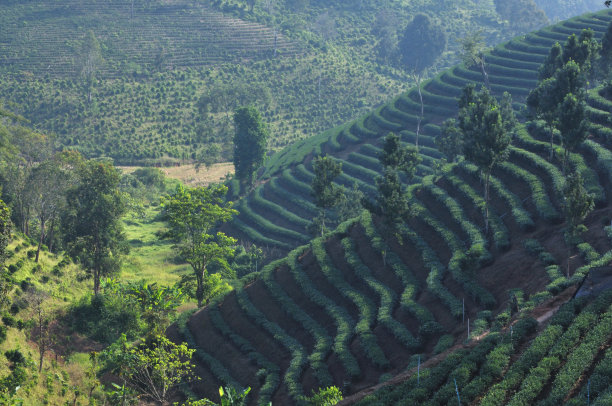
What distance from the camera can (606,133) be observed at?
5494cm

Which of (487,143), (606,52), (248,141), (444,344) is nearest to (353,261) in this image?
(487,143)

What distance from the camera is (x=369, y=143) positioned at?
94938 mm

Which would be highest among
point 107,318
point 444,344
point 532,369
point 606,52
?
point 606,52

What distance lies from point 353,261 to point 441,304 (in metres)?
9.82

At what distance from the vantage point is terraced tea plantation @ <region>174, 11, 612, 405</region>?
30875 millimetres

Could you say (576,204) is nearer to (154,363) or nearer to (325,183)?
(325,183)

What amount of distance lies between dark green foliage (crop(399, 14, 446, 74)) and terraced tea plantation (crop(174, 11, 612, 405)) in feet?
320

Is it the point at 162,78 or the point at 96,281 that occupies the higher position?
the point at 162,78

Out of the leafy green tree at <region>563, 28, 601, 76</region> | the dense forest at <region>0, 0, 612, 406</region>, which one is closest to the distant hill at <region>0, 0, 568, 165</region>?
the dense forest at <region>0, 0, 612, 406</region>

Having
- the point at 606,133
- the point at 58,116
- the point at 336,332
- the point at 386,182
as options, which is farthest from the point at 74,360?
the point at 58,116

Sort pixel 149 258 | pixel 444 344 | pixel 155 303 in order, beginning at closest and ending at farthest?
1. pixel 444 344
2. pixel 155 303
3. pixel 149 258

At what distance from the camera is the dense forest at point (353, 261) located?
35.7 metres

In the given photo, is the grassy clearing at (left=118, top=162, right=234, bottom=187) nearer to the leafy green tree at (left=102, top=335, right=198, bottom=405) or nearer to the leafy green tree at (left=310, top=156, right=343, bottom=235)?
the leafy green tree at (left=310, top=156, right=343, bottom=235)

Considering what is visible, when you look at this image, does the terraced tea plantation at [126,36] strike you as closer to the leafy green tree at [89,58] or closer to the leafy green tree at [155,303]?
the leafy green tree at [89,58]
